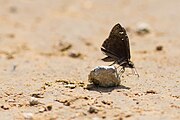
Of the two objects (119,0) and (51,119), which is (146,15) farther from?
(51,119)

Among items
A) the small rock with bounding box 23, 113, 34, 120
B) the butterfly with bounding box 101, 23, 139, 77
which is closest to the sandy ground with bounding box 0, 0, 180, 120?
the small rock with bounding box 23, 113, 34, 120

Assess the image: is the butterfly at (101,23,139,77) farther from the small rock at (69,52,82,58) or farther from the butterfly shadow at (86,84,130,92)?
the small rock at (69,52,82,58)

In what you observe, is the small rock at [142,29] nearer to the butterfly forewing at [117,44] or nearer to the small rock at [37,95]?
the butterfly forewing at [117,44]

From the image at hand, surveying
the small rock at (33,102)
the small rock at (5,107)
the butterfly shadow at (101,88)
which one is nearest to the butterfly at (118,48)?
the butterfly shadow at (101,88)

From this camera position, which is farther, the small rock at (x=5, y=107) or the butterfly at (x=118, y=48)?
the butterfly at (x=118, y=48)

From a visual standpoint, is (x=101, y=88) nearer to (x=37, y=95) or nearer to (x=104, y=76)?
(x=104, y=76)

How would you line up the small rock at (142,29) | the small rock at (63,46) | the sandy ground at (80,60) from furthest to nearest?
the small rock at (142,29) → the small rock at (63,46) → the sandy ground at (80,60)

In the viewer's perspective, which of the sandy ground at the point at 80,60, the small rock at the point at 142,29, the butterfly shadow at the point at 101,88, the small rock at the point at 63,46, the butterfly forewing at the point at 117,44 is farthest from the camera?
the small rock at the point at 142,29

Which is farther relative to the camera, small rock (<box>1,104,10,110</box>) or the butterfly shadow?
the butterfly shadow
